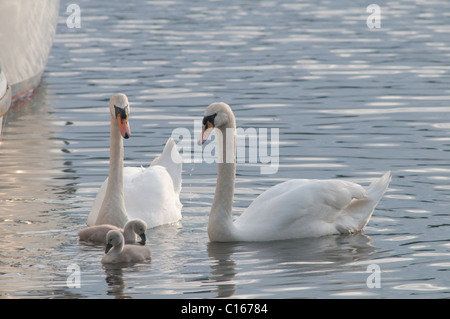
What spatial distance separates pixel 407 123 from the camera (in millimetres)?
17828

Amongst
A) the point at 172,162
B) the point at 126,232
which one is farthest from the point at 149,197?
the point at 172,162

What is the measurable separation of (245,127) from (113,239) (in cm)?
761

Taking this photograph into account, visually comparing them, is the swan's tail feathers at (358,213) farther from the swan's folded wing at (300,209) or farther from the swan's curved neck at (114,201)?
the swan's curved neck at (114,201)

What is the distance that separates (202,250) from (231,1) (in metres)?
31.6

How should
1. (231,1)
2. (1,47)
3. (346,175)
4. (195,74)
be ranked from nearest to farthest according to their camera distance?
(346,175)
(1,47)
(195,74)
(231,1)

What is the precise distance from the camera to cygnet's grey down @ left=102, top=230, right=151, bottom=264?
10.4 meters

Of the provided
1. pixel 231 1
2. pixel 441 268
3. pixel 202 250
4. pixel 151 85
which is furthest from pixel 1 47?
pixel 231 1

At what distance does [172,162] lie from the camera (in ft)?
44.8

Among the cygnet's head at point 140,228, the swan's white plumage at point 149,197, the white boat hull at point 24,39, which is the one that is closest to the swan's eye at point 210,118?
the cygnet's head at point 140,228

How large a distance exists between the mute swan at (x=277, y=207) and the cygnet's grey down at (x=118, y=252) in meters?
1.07

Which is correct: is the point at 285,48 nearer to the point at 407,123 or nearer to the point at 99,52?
the point at 99,52

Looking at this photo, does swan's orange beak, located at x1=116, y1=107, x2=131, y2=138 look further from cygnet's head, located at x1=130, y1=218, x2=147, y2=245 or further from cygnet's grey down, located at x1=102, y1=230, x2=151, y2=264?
cygnet's grey down, located at x1=102, y1=230, x2=151, y2=264

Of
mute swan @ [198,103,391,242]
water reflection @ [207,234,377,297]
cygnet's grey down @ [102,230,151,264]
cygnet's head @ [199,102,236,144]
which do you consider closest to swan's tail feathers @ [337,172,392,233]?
mute swan @ [198,103,391,242]

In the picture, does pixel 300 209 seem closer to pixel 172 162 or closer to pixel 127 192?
pixel 127 192
